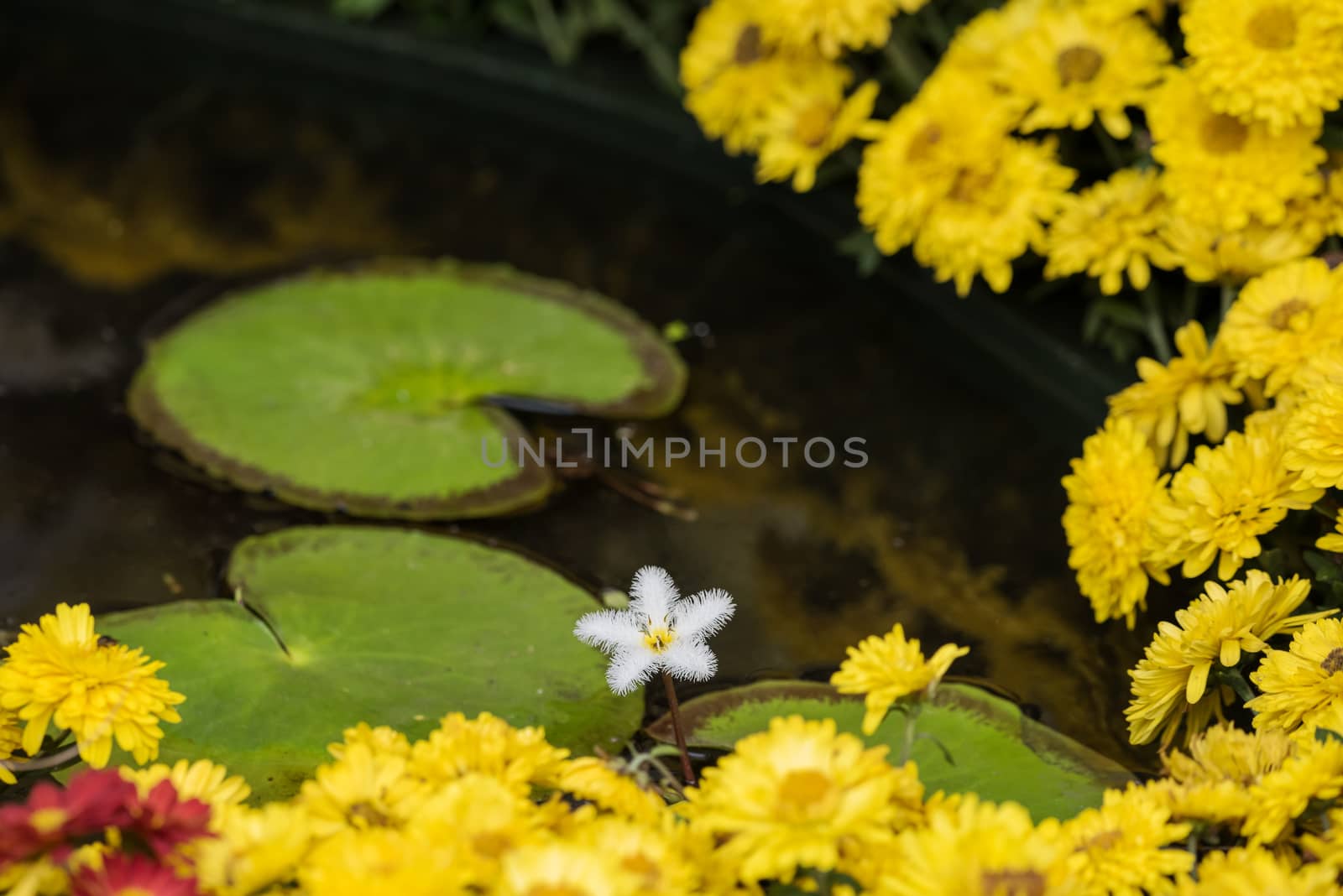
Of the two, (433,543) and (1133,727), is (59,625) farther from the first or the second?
(1133,727)

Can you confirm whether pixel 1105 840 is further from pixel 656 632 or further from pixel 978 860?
pixel 656 632

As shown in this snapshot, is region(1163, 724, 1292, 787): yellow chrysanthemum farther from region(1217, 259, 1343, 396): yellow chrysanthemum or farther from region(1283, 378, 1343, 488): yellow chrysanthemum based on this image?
region(1217, 259, 1343, 396): yellow chrysanthemum

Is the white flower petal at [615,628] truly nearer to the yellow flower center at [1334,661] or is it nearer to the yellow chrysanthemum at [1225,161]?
the yellow flower center at [1334,661]

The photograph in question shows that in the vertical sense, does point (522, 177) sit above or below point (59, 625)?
below

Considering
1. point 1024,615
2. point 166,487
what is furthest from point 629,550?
point 166,487

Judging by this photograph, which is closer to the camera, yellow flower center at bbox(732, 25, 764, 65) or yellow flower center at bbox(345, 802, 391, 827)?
yellow flower center at bbox(345, 802, 391, 827)

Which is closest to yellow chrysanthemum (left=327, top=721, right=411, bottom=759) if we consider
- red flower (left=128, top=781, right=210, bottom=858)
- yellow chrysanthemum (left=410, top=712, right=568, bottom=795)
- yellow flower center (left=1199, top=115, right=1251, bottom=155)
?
yellow chrysanthemum (left=410, top=712, right=568, bottom=795)
